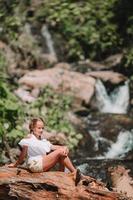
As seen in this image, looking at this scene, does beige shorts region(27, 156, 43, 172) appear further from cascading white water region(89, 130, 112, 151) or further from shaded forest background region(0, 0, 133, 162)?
shaded forest background region(0, 0, 133, 162)

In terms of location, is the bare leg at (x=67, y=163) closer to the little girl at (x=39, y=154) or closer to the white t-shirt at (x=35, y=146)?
the little girl at (x=39, y=154)

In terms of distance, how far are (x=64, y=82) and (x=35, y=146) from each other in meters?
9.47

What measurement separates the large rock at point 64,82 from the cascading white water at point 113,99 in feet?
1.97

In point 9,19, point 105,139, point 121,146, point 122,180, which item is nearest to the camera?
point 122,180

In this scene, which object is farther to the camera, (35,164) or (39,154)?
(39,154)

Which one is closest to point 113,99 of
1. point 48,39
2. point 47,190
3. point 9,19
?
point 9,19

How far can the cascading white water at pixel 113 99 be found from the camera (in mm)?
18203

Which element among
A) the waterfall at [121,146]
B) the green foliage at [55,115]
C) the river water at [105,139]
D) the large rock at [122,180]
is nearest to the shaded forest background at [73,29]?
the river water at [105,139]

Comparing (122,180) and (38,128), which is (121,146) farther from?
(38,128)

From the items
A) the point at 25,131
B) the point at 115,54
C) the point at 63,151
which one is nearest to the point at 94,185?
the point at 63,151

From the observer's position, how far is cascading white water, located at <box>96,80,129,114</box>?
59.7ft

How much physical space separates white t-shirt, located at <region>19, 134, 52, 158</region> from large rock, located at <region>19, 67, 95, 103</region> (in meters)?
8.61

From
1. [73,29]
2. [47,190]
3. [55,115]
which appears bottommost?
[73,29]

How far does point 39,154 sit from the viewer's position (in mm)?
8211
